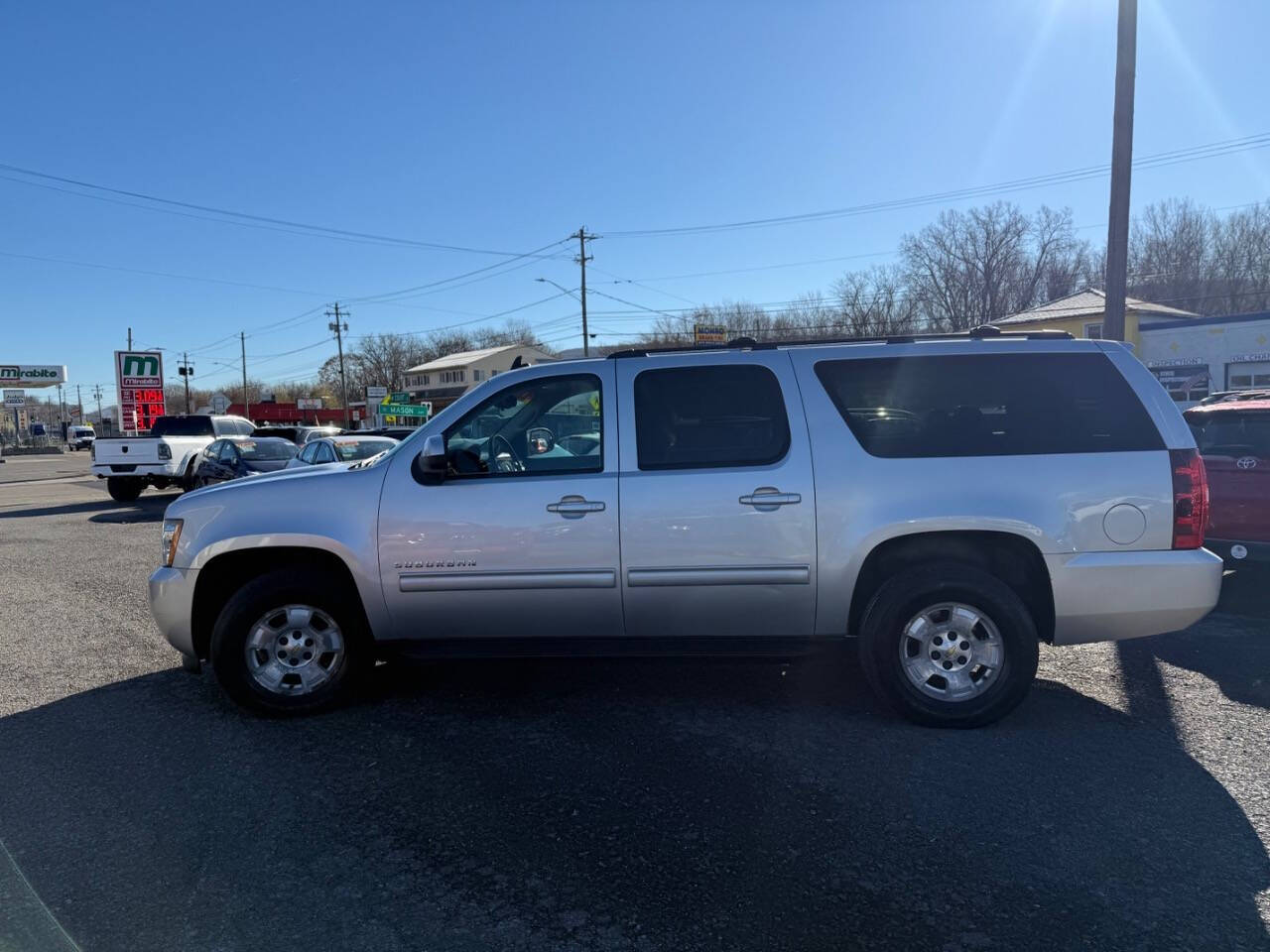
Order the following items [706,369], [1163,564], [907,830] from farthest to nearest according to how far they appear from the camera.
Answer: [706,369]
[1163,564]
[907,830]

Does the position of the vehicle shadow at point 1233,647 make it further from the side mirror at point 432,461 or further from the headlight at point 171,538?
the headlight at point 171,538

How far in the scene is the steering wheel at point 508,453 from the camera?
4.69m

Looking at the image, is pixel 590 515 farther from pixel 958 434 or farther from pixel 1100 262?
pixel 1100 262

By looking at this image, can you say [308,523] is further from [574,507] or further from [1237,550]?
[1237,550]

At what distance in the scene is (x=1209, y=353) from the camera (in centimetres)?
3238

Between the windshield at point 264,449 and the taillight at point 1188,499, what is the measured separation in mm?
15579

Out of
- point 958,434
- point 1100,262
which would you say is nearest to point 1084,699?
point 958,434

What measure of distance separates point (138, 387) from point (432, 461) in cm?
3516

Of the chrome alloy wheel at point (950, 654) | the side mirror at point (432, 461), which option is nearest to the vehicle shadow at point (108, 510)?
the side mirror at point (432, 461)

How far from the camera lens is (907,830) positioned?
3.44m

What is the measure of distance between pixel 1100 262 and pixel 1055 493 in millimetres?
65665

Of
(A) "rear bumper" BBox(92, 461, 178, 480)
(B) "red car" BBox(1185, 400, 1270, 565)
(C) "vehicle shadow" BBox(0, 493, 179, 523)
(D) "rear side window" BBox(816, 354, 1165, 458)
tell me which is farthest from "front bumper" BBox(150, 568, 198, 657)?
(A) "rear bumper" BBox(92, 461, 178, 480)

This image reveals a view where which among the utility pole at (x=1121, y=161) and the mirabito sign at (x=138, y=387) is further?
the mirabito sign at (x=138, y=387)

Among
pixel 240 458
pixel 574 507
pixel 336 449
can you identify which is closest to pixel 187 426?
pixel 240 458
